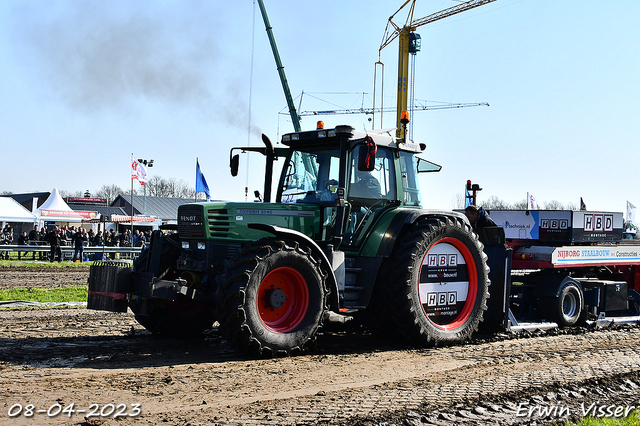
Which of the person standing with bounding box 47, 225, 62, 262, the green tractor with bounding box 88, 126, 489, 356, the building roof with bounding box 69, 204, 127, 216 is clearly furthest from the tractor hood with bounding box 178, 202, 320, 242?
the building roof with bounding box 69, 204, 127, 216

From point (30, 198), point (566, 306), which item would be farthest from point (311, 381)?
point (30, 198)

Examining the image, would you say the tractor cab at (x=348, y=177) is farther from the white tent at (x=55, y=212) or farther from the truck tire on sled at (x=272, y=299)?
the white tent at (x=55, y=212)

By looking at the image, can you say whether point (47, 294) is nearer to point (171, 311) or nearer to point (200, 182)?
point (171, 311)

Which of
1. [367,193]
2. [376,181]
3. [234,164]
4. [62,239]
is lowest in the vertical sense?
[62,239]

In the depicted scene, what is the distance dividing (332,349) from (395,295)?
1.04 m

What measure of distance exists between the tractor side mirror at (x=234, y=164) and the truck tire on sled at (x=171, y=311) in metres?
1.18

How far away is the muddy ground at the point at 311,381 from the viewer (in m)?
4.66

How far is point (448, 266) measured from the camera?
8.03 metres

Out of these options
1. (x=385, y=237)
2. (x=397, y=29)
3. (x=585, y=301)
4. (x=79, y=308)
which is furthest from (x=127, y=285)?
(x=397, y=29)

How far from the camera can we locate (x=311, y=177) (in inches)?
313

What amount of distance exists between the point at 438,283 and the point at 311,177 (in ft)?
7.29

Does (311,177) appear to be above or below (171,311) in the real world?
above

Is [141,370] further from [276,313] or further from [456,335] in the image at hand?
[456,335]

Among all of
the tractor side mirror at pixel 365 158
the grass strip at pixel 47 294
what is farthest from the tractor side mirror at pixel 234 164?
the grass strip at pixel 47 294
